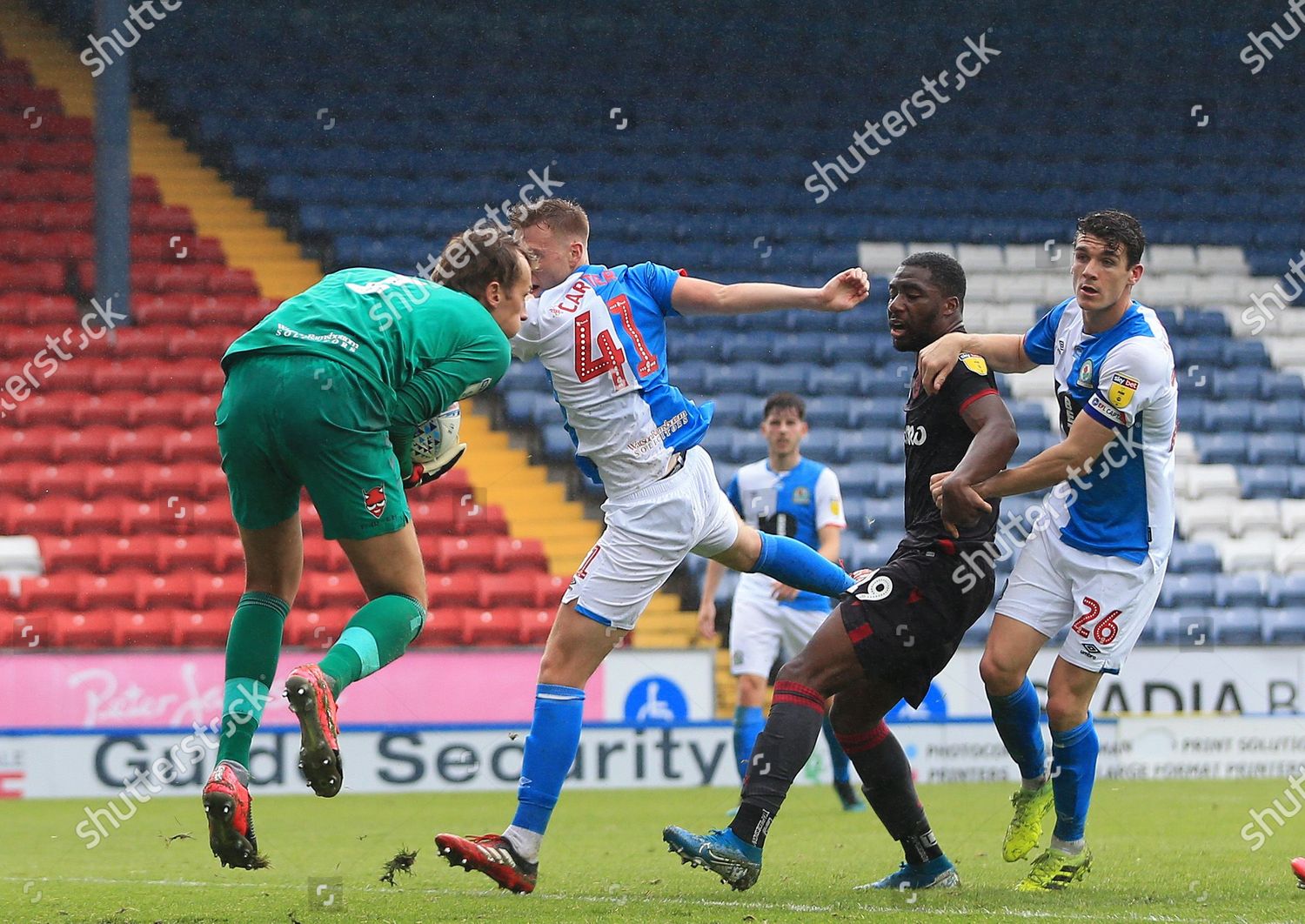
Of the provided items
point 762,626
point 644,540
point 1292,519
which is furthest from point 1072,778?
point 1292,519

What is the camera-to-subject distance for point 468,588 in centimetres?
1358

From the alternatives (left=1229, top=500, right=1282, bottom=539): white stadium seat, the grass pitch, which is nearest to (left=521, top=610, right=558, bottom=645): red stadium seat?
the grass pitch

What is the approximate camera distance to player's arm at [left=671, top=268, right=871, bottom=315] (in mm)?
5246

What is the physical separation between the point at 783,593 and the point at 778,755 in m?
4.22

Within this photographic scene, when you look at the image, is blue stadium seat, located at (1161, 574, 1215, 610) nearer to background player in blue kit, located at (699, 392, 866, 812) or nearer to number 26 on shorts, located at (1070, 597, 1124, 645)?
background player in blue kit, located at (699, 392, 866, 812)

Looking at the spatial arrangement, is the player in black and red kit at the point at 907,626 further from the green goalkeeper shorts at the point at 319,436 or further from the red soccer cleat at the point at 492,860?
the green goalkeeper shorts at the point at 319,436

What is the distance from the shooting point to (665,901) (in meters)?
5.05

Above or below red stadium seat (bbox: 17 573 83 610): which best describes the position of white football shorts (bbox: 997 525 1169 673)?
above

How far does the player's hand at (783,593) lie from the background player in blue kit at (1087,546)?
3412 mm

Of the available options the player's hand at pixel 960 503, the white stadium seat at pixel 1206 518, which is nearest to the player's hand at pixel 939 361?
the player's hand at pixel 960 503

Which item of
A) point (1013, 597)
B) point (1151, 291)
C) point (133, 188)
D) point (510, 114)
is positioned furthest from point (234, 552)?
point (1151, 291)

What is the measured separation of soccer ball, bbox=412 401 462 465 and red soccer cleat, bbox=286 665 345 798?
1.11m

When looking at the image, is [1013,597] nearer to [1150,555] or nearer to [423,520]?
[1150,555]

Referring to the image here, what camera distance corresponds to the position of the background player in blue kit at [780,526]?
9.62 meters
